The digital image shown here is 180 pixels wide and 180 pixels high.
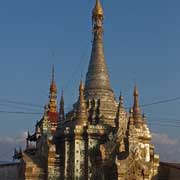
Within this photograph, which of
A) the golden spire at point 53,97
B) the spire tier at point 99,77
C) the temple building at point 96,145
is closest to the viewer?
the temple building at point 96,145

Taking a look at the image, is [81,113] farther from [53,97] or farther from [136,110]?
[53,97]

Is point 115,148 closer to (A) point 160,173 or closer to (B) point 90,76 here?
(A) point 160,173

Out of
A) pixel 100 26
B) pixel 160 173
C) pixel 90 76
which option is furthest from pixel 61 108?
pixel 160 173

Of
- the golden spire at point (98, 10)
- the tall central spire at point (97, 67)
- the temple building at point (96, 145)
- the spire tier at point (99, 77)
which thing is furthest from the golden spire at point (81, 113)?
the golden spire at point (98, 10)

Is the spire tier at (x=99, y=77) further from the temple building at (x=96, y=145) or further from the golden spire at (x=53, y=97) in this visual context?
the golden spire at (x=53, y=97)

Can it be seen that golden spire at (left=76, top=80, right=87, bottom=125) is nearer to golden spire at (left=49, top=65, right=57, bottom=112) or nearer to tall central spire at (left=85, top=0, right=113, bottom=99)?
tall central spire at (left=85, top=0, right=113, bottom=99)

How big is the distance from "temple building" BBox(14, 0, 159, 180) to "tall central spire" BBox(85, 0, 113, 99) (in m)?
0.09

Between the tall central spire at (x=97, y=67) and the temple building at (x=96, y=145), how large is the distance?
0.09 metres

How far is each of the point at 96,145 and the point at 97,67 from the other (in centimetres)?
845

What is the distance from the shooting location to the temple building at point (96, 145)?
3572 centimetres

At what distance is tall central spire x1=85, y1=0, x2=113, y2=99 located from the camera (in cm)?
4166

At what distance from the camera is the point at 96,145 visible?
3731 centimetres

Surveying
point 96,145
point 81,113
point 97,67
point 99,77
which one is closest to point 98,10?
point 97,67

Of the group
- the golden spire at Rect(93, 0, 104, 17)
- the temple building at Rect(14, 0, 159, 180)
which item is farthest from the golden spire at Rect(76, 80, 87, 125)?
the golden spire at Rect(93, 0, 104, 17)
